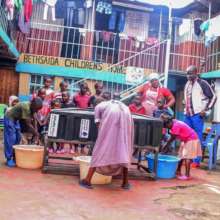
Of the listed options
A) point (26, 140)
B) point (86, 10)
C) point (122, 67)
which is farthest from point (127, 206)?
point (86, 10)

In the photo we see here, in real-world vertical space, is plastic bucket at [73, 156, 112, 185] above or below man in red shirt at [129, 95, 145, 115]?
below

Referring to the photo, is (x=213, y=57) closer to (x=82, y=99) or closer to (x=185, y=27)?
(x=185, y=27)

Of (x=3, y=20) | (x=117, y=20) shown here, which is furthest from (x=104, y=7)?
(x=3, y=20)

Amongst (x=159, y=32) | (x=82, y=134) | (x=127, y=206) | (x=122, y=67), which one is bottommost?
(x=127, y=206)

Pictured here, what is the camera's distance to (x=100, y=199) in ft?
16.6

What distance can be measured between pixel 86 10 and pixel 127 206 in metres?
11.1

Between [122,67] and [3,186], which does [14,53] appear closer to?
[122,67]

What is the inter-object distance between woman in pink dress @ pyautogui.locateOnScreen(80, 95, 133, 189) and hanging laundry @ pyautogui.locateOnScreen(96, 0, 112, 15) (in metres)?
9.49

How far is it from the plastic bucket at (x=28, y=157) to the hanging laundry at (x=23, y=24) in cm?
634

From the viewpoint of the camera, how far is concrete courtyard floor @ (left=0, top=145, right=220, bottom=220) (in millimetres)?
4328

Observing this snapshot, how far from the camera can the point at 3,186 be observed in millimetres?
5289

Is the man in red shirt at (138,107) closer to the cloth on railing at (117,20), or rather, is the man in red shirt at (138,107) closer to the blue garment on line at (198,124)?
the blue garment on line at (198,124)

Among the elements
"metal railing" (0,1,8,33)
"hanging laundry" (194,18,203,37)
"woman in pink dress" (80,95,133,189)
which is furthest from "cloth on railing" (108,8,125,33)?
"woman in pink dress" (80,95,133,189)

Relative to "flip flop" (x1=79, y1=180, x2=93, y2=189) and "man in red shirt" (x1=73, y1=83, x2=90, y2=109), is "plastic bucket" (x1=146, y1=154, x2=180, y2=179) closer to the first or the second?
"flip flop" (x1=79, y1=180, x2=93, y2=189)
